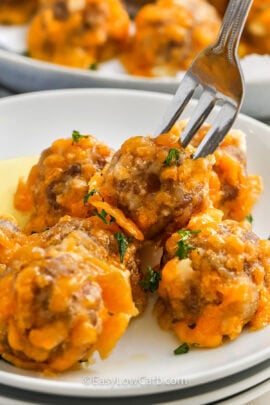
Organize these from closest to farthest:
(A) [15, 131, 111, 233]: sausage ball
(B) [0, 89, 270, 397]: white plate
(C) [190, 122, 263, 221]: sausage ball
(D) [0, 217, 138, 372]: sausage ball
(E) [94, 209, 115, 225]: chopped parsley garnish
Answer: (D) [0, 217, 138, 372]: sausage ball
(B) [0, 89, 270, 397]: white plate
(E) [94, 209, 115, 225]: chopped parsley garnish
(A) [15, 131, 111, 233]: sausage ball
(C) [190, 122, 263, 221]: sausage ball

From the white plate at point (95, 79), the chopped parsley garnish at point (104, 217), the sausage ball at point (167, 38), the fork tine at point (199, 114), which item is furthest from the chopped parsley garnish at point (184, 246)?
the sausage ball at point (167, 38)

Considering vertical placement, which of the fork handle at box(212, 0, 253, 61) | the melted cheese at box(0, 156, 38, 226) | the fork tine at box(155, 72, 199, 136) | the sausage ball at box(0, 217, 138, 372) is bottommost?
the melted cheese at box(0, 156, 38, 226)

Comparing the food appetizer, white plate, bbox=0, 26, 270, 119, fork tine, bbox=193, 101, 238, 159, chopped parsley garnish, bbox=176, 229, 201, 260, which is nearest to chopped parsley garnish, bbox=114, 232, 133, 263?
the food appetizer

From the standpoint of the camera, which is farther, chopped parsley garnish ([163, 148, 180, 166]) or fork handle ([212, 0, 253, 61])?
fork handle ([212, 0, 253, 61])

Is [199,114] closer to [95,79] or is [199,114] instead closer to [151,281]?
[151,281]

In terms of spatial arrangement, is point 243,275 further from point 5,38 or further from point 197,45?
point 5,38

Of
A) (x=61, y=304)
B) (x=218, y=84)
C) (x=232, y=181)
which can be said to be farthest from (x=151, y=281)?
(x=218, y=84)

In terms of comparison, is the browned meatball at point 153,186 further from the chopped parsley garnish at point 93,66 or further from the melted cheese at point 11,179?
the chopped parsley garnish at point 93,66

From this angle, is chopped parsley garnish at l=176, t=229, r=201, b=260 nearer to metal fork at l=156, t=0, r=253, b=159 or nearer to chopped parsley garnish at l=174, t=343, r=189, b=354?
chopped parsley garnish at l=174, t=343, r=189, b=354
